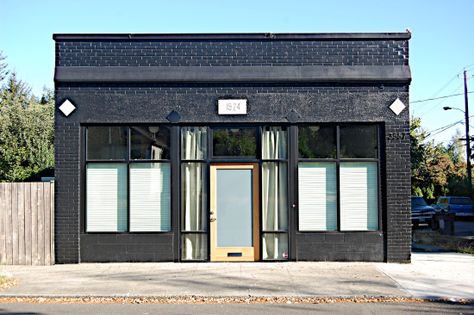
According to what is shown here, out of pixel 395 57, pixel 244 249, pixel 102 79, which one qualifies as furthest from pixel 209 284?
pixel 395 57

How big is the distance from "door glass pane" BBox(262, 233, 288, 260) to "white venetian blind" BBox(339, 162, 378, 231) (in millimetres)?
1477

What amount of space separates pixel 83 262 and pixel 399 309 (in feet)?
24.0

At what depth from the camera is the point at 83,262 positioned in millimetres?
13359

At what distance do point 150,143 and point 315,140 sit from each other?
12.3 ft

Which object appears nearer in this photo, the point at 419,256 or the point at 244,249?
the point at 244,249

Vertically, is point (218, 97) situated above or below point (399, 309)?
above

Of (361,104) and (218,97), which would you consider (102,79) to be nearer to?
(218,97)

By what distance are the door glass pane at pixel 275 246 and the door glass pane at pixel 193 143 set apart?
2.36 meters

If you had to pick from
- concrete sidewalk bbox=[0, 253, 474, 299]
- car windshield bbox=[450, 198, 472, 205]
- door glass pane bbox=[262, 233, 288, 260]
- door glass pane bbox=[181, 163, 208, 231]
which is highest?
door glass pane bbox=[181, 163, 208, 231]

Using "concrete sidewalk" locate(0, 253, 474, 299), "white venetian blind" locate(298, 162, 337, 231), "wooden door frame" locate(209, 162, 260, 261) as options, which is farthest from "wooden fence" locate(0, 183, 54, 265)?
"white venetian blind" locate(298, 162, 337, 231)

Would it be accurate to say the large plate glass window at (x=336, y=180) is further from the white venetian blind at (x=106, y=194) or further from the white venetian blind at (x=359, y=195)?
the white venetian blind at (x=106, y=194)

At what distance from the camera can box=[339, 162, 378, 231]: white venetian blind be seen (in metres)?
Result: 13.4

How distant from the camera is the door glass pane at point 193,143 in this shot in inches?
531

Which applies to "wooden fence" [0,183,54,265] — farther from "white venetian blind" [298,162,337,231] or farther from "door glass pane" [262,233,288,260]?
"white venetian blind" [298,162,337,231]
